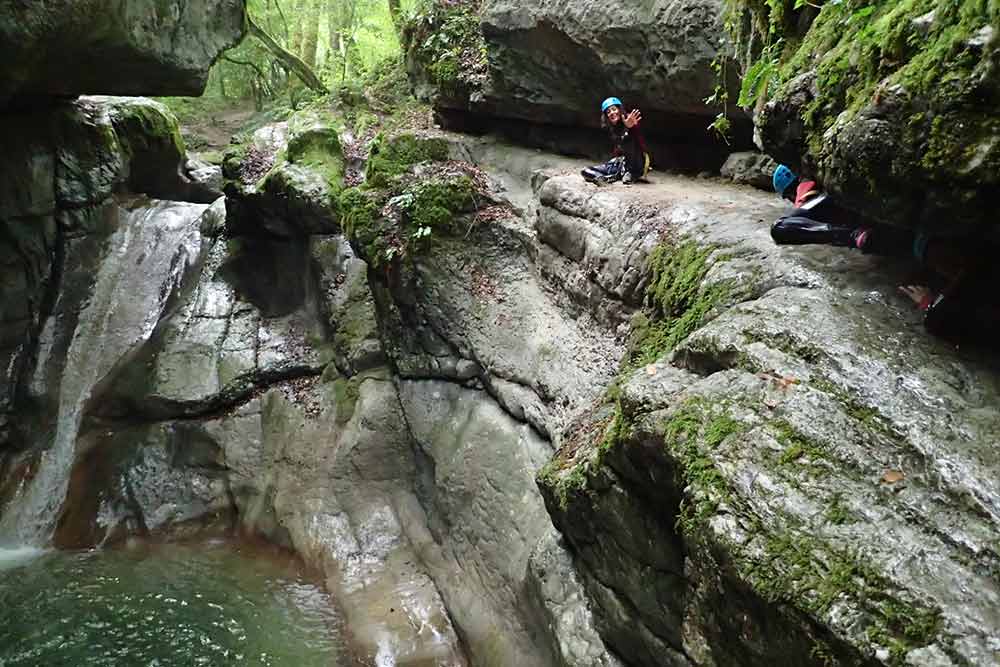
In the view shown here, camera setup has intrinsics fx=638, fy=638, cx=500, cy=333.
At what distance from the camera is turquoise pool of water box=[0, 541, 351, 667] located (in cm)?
Answer: 678

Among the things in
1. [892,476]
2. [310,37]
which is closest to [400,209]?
[892,476]

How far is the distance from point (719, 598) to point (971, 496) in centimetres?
124

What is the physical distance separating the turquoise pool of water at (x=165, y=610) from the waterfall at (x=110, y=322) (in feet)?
2.87

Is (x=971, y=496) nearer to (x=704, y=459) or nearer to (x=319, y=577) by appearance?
(x=704, y=459)

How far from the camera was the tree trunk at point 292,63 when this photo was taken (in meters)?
19.3

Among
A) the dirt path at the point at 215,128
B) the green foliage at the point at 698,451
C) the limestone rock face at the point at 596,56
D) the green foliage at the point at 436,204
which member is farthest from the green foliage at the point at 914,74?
the dirt path at the point at 215,128

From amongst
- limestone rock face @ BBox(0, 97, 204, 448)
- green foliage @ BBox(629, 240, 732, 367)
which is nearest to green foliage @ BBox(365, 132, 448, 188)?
green foliage @ BBox(629, 240, 732, 367)

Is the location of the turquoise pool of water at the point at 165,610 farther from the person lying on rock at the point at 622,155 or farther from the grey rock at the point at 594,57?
the grey rock at the point at 594,57

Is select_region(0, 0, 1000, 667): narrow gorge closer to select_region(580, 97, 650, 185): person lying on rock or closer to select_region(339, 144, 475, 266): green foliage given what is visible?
select_region(339, 144, 475, 266): green foliage

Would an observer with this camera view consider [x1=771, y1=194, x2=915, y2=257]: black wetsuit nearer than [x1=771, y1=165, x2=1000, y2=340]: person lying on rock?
No

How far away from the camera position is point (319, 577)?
326 inches

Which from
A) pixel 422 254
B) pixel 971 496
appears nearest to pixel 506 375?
pixel 422 254

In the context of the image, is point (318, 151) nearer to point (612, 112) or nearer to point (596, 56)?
point (596, 56)

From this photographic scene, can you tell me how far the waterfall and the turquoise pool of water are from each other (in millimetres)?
876
